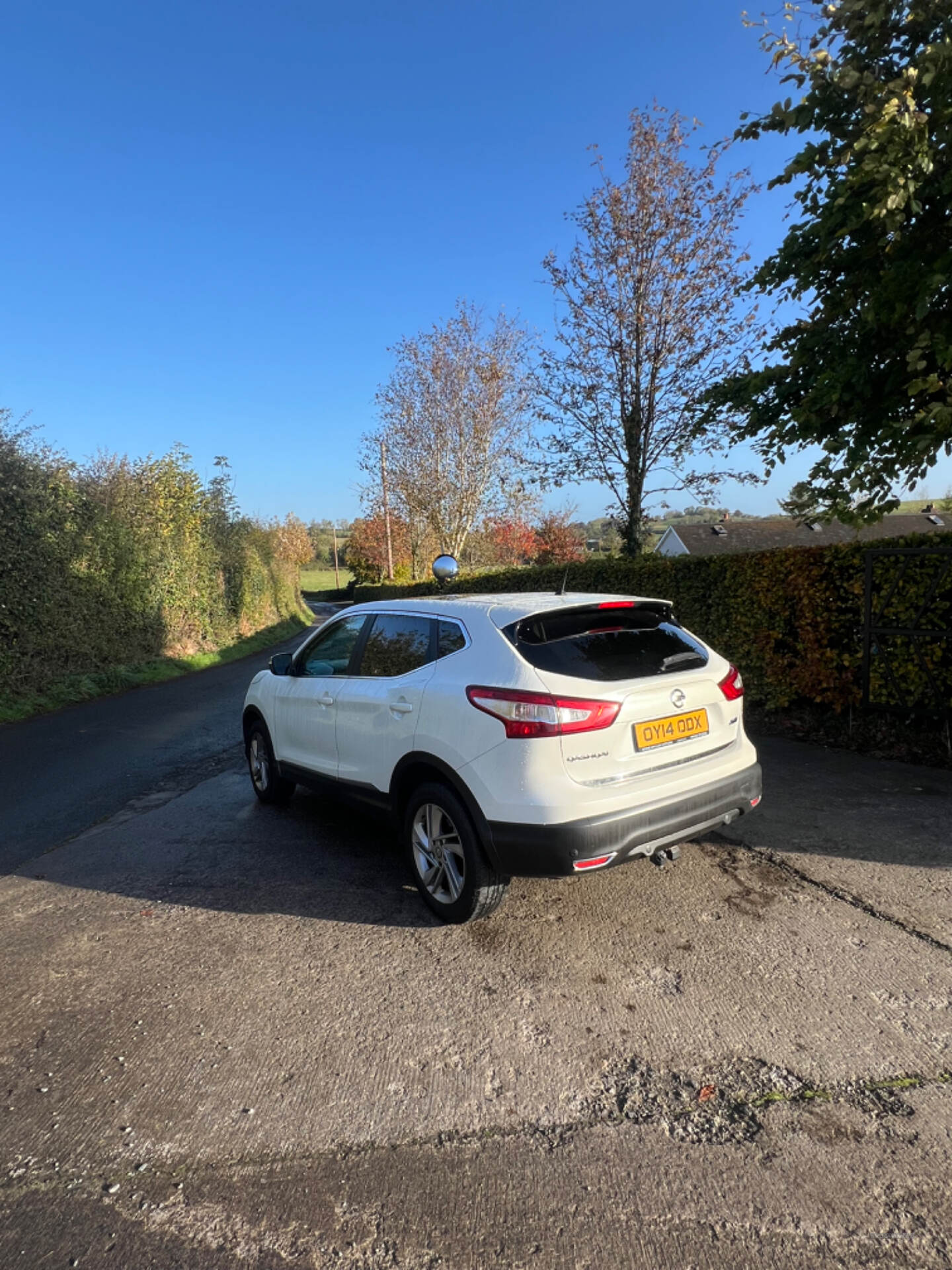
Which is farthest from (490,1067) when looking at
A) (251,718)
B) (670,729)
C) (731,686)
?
(251,718)

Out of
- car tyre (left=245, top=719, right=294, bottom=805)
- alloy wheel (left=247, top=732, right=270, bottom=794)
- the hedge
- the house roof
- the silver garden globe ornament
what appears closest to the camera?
car tyre (left=245, top=719, right=294, bottom=805)

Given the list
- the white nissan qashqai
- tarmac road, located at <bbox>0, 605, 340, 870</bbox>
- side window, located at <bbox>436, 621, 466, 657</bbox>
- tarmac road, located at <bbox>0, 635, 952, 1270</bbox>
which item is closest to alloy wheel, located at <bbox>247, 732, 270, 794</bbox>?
tarmac road, located at <bbox>0, 605, 340, 870</bbox>

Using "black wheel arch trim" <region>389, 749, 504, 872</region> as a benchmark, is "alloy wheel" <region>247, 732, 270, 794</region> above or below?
below

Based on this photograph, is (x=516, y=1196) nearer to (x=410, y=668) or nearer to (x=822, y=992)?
(x=822, y=992)

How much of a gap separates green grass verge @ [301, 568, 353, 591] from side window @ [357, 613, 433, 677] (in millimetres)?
74061

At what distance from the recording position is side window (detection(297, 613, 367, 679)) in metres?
4.87

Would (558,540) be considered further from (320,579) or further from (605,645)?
(320,579)

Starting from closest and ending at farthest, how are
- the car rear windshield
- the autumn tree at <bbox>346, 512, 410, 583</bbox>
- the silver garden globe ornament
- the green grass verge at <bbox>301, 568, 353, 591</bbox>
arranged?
1. the car rear windshield
2. the silver garden globe ornament
3. the autumn tree at <bbox>346, 512, 410, 583</bbox>
4. the green grass verge at <bbox>301, 568, 353, 591</bbox>

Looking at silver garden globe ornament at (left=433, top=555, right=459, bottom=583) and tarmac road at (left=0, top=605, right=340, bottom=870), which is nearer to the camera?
tarmac road at (left=0, top=605, right=340, bottom=870)

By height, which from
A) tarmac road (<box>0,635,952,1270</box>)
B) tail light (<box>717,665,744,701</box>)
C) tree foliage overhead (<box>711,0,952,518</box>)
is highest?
tree foliage overhead (<box>711,0,952,518</box>)

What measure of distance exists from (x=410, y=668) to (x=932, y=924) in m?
2.89

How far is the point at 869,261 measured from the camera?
6754mm

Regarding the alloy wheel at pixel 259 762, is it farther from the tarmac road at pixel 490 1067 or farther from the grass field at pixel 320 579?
the grass field at pixel 320 579

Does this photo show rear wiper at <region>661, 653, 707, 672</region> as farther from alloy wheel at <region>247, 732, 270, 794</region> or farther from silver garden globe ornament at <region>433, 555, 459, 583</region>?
silver garden globe ornament at <region>433, 555, 459, 583</region>
